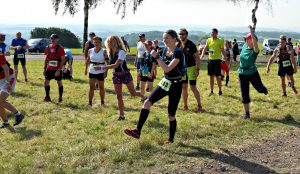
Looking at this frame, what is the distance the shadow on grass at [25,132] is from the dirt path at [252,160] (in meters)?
3.06

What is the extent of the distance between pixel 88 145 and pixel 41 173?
120cm

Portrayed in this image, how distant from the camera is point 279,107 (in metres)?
9.86

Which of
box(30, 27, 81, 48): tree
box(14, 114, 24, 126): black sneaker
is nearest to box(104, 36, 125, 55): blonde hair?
box(14, 114, 24, 126): black sneaker

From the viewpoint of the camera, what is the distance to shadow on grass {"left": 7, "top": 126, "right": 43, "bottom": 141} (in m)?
7.18

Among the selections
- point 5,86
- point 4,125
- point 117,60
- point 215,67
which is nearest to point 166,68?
point 117,60

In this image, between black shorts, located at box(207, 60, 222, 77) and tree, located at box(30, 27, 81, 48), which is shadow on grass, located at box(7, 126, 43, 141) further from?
tree, located at box(30, 27, 81, 48)

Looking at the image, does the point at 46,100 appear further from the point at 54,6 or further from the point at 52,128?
the point at 54,6

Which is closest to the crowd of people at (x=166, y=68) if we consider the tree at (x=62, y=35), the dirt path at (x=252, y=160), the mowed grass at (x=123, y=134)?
the mowed grass at (x=123, y=134)

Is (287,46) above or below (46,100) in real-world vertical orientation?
above

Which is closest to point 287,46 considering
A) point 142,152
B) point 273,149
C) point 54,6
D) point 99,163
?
point 273,149

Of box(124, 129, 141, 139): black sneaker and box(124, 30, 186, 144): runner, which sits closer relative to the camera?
box(124, 30, 186, 144): runner

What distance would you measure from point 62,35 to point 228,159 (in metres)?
53.1

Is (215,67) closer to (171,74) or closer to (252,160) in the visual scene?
(171,74)

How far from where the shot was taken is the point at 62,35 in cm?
5625
